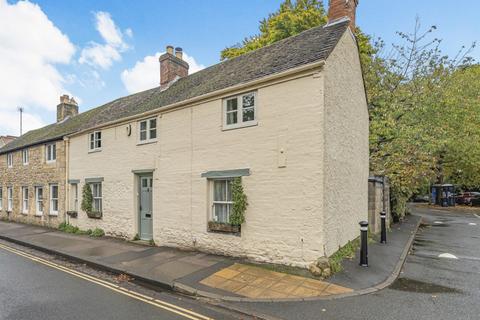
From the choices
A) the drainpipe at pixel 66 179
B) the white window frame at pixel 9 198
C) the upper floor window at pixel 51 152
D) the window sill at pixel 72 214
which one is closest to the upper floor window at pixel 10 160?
the white window frame at pixel 9 198

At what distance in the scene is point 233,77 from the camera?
10070mm

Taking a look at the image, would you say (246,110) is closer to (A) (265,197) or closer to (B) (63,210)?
(A) (265,197)

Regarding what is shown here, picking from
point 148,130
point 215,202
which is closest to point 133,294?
point 215,202

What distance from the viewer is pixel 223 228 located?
8.77m

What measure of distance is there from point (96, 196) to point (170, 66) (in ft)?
25.1

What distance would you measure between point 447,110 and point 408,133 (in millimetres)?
5114

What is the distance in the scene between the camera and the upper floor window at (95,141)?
14055 millimetres

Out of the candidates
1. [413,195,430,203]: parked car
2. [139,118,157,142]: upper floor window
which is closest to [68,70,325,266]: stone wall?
[139,118,157,142]: upper floor window

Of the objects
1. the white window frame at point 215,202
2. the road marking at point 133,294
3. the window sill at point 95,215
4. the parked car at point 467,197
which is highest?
the white window frame at point 215,202

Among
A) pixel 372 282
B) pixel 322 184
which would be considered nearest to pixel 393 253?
pixel 372 282

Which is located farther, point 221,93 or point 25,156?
point 25,156

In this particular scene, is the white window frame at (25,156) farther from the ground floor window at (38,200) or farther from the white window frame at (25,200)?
the ground floor window at (38,200)

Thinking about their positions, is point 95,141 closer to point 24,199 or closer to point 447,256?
point 24,199

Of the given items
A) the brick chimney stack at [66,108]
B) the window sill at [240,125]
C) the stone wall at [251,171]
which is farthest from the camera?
the brick chimney stack at [66,108]
